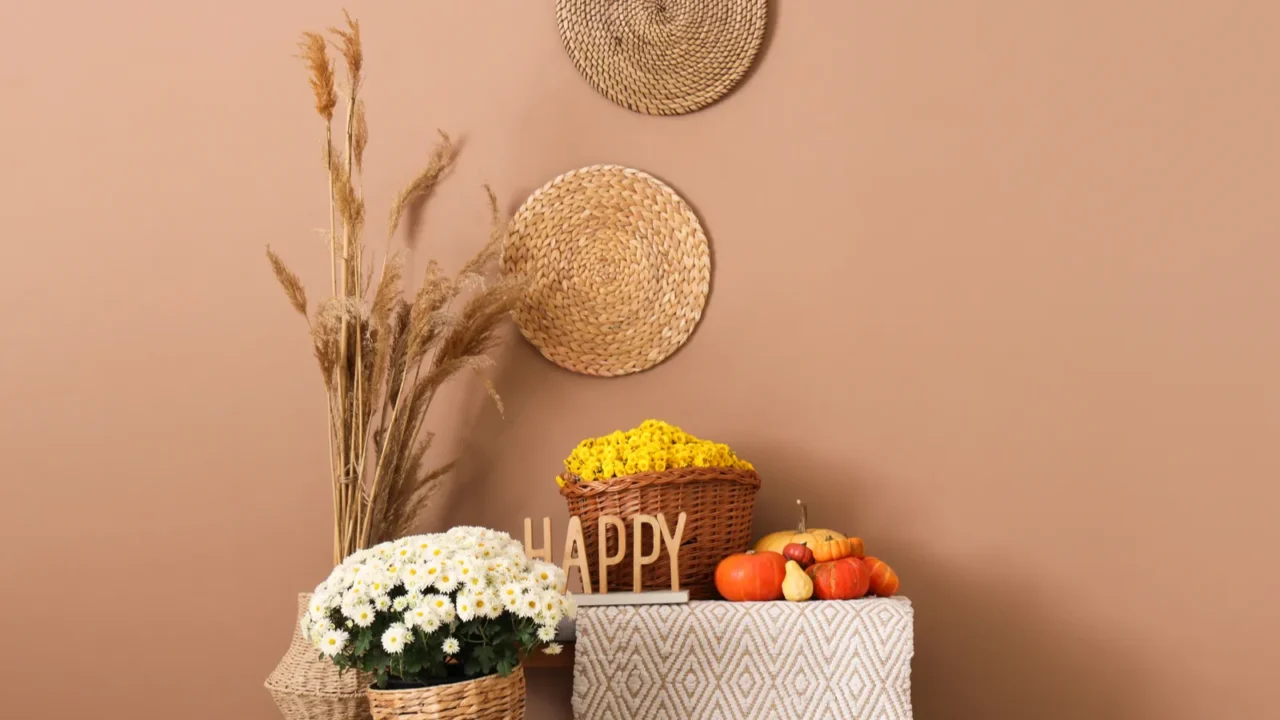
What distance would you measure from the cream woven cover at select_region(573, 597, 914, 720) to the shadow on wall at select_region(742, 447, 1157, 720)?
457mm

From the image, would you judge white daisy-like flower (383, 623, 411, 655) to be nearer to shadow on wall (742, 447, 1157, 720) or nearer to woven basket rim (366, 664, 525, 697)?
woven basket rim (366, 664, 525, 697)

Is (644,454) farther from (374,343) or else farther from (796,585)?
(374,343)

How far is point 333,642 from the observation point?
1438 mm

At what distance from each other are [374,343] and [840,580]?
1067 millimetres

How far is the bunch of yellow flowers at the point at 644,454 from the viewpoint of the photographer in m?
1.87

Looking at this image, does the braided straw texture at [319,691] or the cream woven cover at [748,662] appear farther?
the braided straw texture at [319,691]

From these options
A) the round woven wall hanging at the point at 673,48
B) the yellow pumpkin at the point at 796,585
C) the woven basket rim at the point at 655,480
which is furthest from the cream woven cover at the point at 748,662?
the round woven wall hanging at the point at 673,48

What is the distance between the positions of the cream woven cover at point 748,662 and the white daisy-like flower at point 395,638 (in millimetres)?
411

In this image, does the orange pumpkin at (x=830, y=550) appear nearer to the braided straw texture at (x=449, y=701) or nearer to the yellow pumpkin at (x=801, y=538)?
the yellow pumpkin at (x=801, y=538)

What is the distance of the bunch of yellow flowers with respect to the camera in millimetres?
1868

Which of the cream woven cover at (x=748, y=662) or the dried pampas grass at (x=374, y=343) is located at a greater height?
the dried pampas grass at (x=374, y=343)

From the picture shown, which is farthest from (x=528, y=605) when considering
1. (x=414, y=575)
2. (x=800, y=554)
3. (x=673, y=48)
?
(x=673, y=48)

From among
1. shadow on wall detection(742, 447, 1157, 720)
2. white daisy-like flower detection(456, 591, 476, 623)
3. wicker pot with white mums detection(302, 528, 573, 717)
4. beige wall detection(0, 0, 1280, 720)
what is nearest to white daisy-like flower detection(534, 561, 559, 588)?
wicker pot with white mums detection(302, 528, 573, 717)

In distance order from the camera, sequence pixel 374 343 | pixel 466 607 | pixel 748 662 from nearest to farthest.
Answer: pixel 466 607 < pixel 748 662 < pixel 374 343
